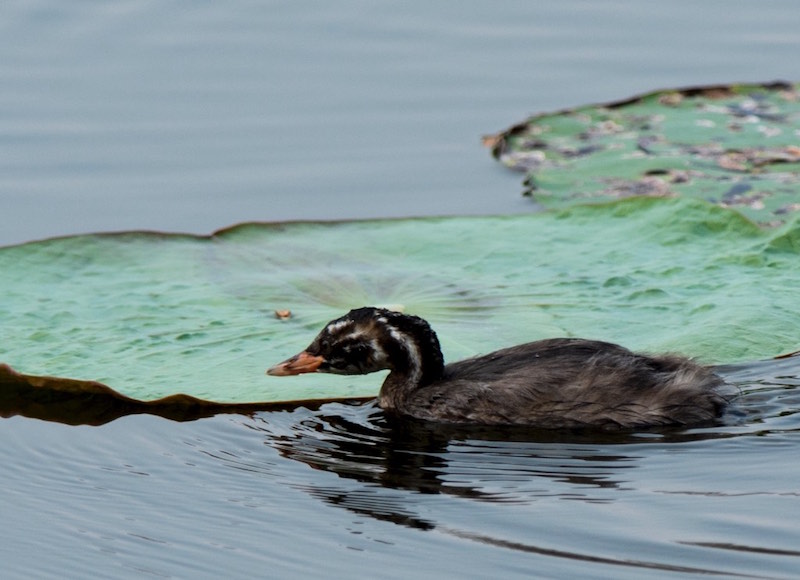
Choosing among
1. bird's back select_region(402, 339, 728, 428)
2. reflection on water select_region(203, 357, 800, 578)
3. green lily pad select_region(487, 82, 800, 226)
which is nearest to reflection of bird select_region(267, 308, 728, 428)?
bird's back select_region(402, 339, 728, 428)

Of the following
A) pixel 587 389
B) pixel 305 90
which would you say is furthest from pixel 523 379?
pixel 305 90

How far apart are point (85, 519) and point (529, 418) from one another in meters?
2.45

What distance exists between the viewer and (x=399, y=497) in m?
7.73

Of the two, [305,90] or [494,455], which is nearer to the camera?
[494,455]

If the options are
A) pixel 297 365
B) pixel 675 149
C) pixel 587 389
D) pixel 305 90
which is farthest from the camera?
pixel 305 90

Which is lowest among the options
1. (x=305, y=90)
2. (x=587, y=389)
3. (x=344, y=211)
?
(x=587, y=389)

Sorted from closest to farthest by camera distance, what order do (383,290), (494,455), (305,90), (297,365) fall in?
1. (494,455)
2. (297,365)
3. (383,290)
4. (305,90)

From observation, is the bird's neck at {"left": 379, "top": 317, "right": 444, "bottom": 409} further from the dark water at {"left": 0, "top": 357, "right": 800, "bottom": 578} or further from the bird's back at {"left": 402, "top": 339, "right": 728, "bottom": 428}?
the bird's back at {"left": 402, "top": 339, "right": 728, "bottom": 428}

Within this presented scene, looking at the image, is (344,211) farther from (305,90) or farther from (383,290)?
(305,90)

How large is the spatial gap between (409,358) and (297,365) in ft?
2.03

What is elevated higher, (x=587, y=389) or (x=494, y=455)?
(x=587, y=389)

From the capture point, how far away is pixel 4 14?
1681cm

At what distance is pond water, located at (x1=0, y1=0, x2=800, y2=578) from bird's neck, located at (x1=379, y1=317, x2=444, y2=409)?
0.65 feet

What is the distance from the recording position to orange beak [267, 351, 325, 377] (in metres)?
8.91
